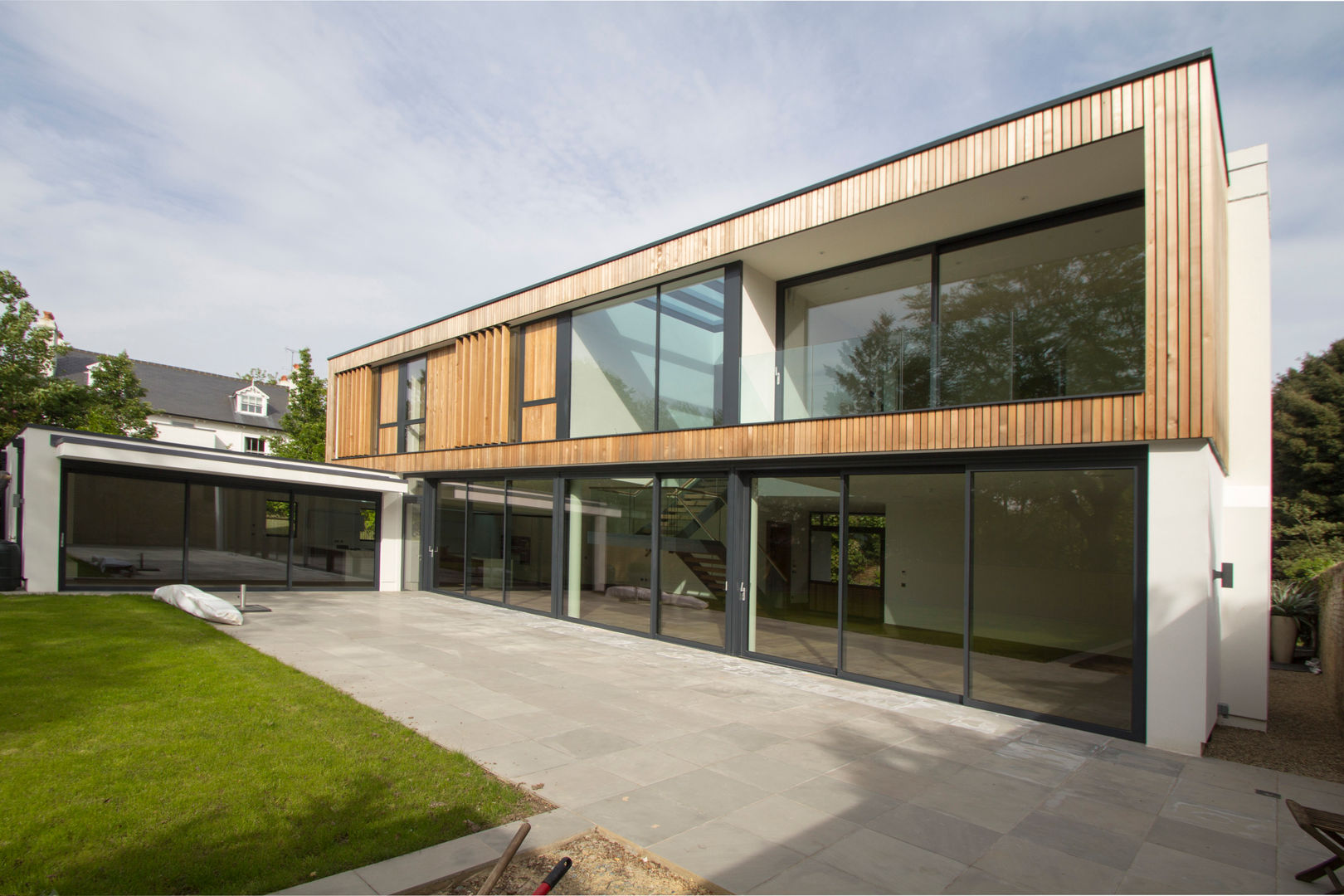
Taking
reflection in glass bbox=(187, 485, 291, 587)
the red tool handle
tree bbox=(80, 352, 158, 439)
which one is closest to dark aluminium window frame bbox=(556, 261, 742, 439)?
the red tool handle

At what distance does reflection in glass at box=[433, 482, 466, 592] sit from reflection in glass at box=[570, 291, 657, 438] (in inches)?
173

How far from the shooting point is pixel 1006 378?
7004mm

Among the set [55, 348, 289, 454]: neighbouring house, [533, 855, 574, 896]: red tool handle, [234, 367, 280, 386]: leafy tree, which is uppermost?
[234, 367, 280, 386]: leafy tree

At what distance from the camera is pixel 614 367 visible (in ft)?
37.2

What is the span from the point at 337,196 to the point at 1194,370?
1464 cm

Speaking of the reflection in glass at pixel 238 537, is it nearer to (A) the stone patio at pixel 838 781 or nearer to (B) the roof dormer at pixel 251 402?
(A) the stone patio at pixel 838 781

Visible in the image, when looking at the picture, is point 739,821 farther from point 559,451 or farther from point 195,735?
point 559,451

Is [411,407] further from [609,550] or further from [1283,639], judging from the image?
[1283,639]

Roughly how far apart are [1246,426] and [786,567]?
6.43m

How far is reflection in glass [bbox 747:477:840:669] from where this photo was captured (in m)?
9.30

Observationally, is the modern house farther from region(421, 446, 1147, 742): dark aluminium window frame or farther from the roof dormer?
the roof dormer

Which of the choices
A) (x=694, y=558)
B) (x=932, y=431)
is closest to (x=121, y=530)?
(x=694, y=558)

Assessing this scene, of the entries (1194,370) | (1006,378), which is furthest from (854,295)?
(1194,370)

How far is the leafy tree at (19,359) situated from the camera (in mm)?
20734
